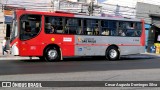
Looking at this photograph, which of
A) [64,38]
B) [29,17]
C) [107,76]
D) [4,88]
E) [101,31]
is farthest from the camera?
[101,31]

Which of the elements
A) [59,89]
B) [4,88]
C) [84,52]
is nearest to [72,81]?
[59,89]

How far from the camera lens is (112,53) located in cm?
2461

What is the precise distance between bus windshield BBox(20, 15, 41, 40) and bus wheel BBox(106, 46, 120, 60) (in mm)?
Answer: 5607

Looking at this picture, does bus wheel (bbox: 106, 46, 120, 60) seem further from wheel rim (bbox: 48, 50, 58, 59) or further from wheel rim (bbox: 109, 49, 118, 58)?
wheel rim (bbox: 48, 50, 58, 59)

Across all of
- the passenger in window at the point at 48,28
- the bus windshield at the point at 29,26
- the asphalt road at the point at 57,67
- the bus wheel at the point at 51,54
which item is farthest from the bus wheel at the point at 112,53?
the bus windshield at the point at 29,26

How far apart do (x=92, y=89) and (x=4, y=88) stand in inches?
100

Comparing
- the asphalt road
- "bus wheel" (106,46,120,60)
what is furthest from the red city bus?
the asphalt road

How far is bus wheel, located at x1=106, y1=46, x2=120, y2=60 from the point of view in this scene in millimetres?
24406

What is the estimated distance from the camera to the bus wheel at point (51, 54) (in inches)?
851

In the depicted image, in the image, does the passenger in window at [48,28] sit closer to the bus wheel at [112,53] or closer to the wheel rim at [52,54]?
the wheel rim at [52,54]

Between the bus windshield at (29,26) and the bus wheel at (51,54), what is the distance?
4.37 feet

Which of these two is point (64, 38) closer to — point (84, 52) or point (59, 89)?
point (84, 52)

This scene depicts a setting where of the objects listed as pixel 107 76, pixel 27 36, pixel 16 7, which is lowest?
pixel 107 76

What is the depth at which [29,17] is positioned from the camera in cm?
2086
